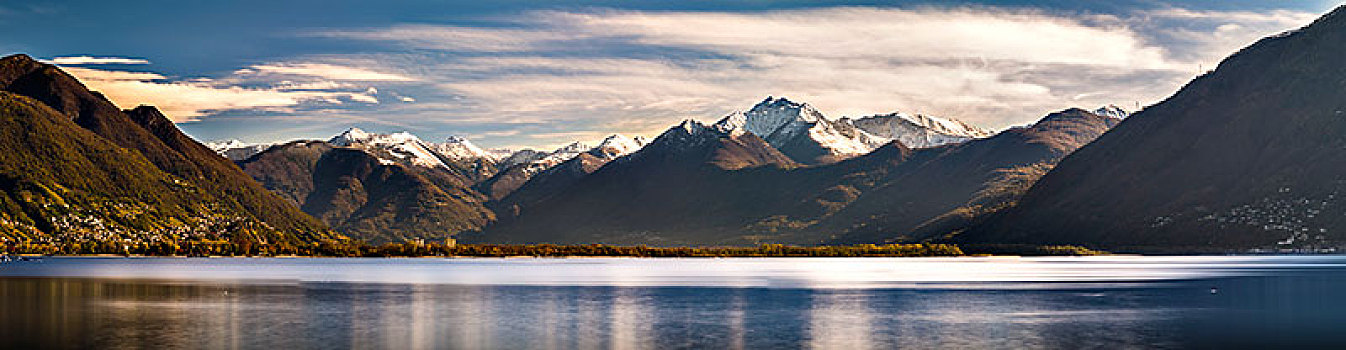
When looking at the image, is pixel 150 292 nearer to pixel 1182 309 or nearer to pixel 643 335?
pixel 643 335

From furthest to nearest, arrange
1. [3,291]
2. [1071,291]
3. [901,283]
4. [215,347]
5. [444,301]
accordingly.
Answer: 1. [901,283]
2. [1071,291]
3. [3,291]
4. [444,301]
5. [215,347]

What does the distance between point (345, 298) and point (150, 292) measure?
2794cm

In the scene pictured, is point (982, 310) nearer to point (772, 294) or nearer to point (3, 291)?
point (772, 294)

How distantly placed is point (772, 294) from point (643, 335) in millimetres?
64115

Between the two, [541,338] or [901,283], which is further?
[901,283]

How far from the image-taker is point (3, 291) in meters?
136

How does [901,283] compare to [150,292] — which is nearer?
[150,292]

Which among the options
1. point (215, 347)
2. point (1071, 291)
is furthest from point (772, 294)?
point (215, 347)

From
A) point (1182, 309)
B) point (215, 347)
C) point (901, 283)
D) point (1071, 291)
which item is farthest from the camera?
point (901, 283)

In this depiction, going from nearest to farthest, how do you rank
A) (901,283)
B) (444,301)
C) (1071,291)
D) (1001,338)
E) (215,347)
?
(215,347), (1001,338), (444,301), (1071,291), (901,283)

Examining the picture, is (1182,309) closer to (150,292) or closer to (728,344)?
(728,344)

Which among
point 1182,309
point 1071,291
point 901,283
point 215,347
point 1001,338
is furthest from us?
point 901,283

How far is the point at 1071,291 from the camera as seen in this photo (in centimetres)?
14550

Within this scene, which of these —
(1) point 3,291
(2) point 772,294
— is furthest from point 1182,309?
(1) point 3,291
